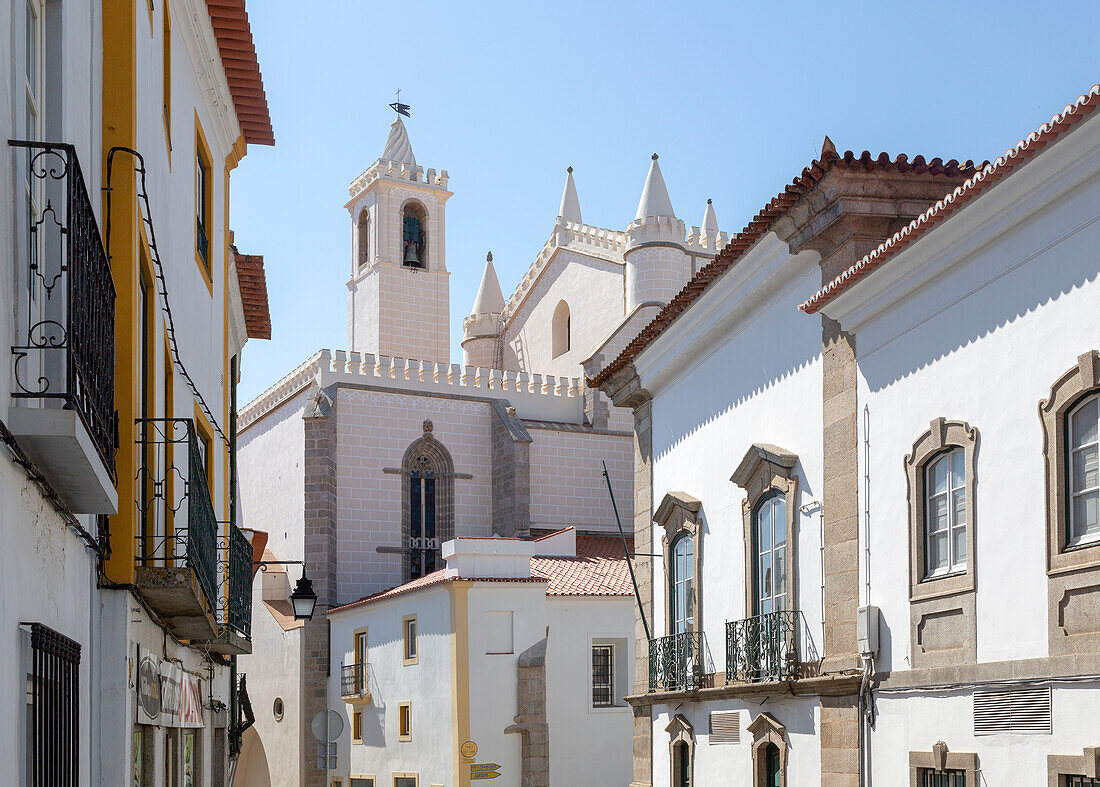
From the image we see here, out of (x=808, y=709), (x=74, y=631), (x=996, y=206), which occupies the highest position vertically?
(x=996, y=206)

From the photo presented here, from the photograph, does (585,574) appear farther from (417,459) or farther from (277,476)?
(277,476)

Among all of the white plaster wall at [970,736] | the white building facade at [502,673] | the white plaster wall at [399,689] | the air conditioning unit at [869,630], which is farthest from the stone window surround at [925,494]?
the white plaster wall at [399,689]

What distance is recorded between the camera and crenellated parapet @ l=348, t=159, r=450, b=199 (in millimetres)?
49344

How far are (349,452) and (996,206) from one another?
2922 cm

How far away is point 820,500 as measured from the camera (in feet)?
46.0

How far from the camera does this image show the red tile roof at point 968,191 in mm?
8961

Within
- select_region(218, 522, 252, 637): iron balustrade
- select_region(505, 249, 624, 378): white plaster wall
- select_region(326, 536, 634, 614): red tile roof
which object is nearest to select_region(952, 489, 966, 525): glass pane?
select_region(218, 522, 252, 637): iron balustrade

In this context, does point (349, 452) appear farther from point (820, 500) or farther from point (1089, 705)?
point (1089, 705)

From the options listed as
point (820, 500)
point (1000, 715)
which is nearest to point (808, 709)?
point (820, 500)

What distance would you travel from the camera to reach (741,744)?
52.5 ft

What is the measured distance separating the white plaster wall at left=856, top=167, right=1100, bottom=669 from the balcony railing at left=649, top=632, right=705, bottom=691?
199 inches

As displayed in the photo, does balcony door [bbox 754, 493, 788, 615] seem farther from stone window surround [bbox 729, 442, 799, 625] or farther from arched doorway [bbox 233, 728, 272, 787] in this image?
arched doorway [bbox 233, 728, 272, 787]

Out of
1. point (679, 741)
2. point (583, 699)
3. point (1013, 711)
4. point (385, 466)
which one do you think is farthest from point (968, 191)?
point (385, 466)

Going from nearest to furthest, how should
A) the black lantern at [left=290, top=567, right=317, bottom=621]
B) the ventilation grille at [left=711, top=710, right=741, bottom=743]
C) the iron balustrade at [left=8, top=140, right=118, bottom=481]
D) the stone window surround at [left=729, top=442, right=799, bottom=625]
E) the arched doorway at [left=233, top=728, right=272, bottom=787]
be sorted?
the iron balustrade at [left=8, top=140, right=118, bottom=481]
the stone window surround at [left=729, top=442, right=799, bottom=625]
the ventilation grille at [left=711, top=710, right=741, bottom=743]
the black lantern at [left=290, top=567, right=317, bottom=621]
the arched doorway at [left=233, top=728, right=272, bottom=787]
